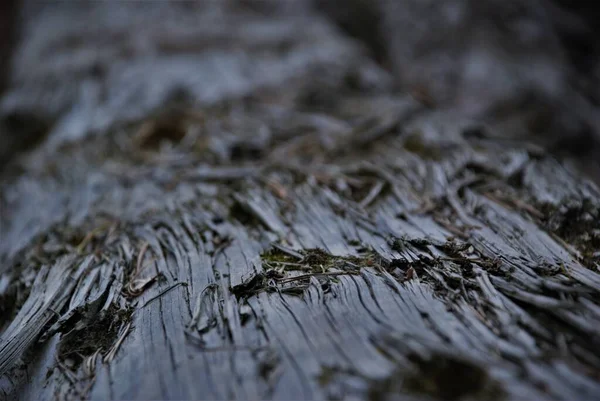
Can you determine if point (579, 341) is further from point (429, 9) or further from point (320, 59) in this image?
point (429, 9)

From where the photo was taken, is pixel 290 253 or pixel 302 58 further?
pixel 302 58

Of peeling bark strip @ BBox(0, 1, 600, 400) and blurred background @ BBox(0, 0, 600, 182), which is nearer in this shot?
peeling bark strip @ BBox(0, 1, 600, 400)

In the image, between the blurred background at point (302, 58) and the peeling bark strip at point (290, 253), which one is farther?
the blurred background at point (302, 58)

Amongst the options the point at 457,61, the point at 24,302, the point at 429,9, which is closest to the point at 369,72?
the point at 457,61

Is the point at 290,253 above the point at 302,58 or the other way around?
the other way around

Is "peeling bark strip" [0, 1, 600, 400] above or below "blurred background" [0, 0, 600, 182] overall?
below

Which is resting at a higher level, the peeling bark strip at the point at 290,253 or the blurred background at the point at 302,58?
the blurred background at the point at 302,58
